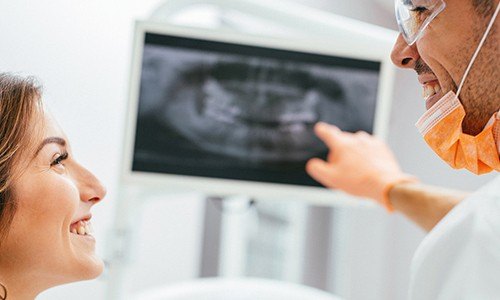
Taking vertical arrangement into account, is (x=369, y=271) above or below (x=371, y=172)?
below

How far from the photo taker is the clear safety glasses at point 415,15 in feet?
4.17

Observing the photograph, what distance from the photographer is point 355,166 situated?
2.25 m

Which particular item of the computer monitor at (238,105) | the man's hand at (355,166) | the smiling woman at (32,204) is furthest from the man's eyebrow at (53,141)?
the man's hand at (355,166)

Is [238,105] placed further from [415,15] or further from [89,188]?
[415,15]

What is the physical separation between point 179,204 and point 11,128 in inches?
71.6

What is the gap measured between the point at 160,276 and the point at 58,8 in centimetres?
148

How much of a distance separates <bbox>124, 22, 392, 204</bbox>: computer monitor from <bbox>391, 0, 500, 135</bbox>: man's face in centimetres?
77

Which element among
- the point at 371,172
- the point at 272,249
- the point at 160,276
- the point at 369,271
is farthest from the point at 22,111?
the point at 272,249

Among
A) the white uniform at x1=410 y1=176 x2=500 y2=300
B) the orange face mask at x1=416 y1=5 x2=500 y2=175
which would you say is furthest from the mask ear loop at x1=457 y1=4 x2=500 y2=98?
the white uniform at x1=410 y1=176 x2=500 y2=300

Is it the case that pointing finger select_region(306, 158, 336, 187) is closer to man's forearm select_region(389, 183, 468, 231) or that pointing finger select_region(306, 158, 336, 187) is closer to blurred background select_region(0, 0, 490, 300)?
man's forearm select_region(389, 183, 468, 231)

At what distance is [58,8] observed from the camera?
197 cm

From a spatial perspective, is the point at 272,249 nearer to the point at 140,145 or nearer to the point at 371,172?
the point at 371,172

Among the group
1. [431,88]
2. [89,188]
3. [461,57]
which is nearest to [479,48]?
[461,57]

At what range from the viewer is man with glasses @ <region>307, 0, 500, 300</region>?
1249 mm
